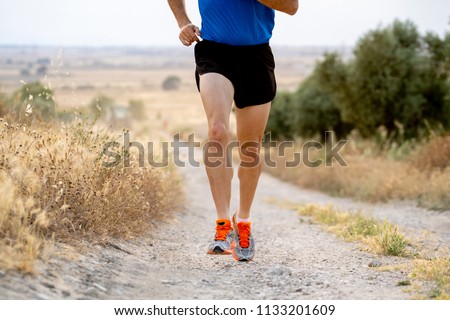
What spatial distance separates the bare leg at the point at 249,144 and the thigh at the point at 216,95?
265mm

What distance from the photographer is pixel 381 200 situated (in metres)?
12.0

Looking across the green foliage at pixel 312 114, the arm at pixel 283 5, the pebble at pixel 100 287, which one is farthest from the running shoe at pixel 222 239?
the green foliage at pixel 312 114

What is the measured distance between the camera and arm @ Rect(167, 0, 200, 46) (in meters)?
5.07

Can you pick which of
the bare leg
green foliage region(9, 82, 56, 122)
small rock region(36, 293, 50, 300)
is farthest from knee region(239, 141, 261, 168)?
small rock region(36, 293, 50, 300)

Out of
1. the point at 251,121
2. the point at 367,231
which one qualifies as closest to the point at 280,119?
the point at 367,231

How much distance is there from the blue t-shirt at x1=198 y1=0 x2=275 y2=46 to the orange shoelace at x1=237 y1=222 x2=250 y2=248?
1.47 m

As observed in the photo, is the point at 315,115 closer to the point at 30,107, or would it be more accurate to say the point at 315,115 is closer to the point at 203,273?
the point at 30,107

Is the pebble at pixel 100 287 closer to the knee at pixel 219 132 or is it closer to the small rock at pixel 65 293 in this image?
the small rock at pixel 65 293

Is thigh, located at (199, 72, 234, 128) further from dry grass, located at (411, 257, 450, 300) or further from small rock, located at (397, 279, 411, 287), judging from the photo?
dry grass, located at (411, 257, 450, 300)

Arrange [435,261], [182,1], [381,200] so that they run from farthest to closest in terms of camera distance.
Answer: [381,200], [182,1], [435,261]

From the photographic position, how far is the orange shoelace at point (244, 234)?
17.4 ft

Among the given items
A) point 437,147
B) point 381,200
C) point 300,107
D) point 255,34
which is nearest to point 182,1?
point 255,34
